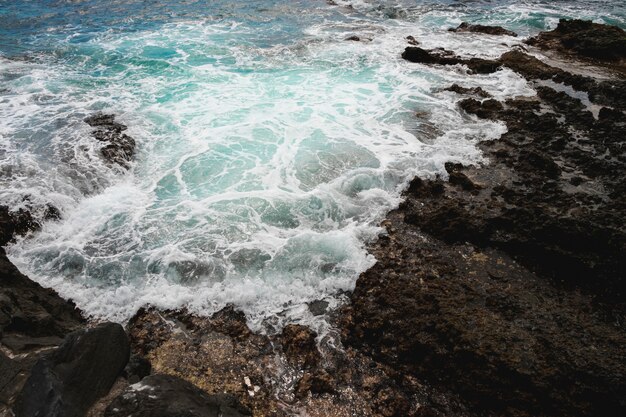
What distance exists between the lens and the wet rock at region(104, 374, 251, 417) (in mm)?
3426

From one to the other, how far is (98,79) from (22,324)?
13705 mm

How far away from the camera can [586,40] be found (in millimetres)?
16500

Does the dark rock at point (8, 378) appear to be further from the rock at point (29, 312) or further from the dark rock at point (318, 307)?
the dark rock at point (318, 307)

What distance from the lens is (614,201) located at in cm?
725

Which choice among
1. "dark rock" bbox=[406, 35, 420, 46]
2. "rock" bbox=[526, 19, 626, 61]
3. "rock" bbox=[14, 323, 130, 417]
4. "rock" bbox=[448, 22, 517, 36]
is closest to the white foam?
"rock" bbox=[14, 323, 130, 417]

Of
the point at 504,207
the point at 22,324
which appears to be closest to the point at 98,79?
the point at 22,324

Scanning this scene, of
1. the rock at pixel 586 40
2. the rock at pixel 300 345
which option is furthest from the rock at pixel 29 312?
the rock at pixel 586 40

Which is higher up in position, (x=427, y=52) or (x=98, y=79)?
(x=427, y=52)

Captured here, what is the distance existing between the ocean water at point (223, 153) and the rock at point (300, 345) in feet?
0.91

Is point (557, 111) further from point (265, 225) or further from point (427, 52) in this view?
point (265, 225)

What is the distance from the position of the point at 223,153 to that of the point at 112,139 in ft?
11.3

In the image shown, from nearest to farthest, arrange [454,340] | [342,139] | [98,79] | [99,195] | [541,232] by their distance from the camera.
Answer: [454,340]
[541,232]
[99,195]
[342,139]
[98,79]

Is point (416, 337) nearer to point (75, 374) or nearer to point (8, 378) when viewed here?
point (75, 374)

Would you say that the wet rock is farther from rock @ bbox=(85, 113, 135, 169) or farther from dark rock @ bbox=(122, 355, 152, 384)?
rock @ bbox=(85, 113, 135, 169)
